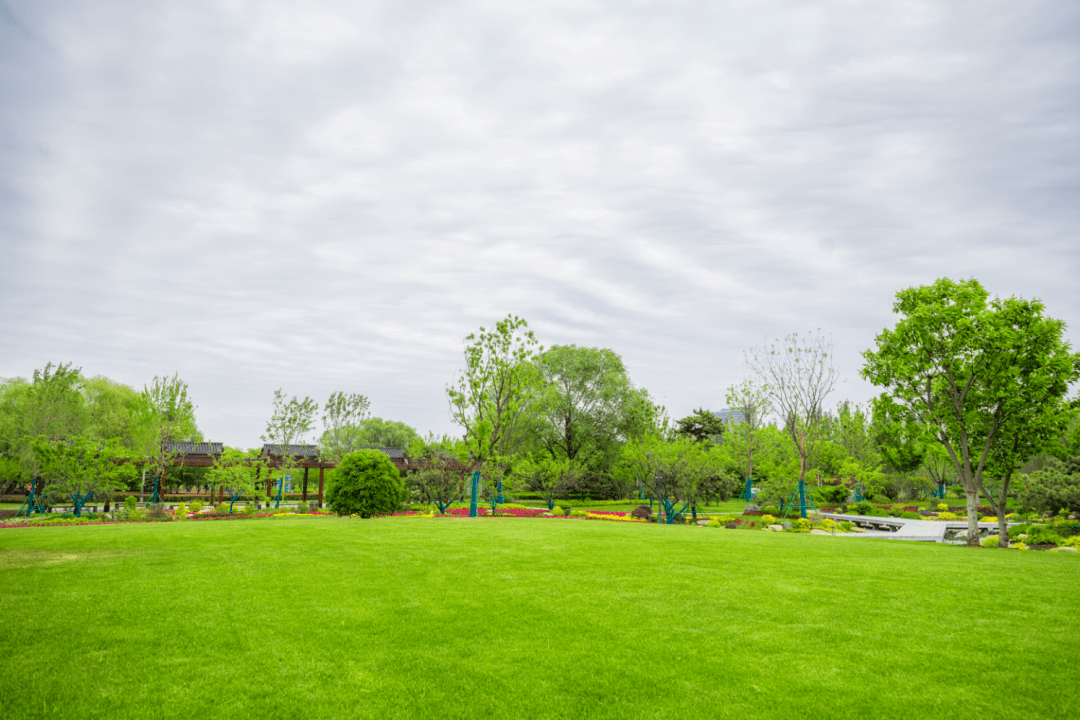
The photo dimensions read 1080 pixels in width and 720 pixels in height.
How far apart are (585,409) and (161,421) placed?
97.9ft

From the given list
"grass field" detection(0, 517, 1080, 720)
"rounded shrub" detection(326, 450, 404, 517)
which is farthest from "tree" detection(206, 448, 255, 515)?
"grass field" detection(0, 517, 1080, 720)

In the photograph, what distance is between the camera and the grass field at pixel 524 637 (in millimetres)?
4684

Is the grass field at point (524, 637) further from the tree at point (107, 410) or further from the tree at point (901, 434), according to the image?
the tree at point (107, 410)

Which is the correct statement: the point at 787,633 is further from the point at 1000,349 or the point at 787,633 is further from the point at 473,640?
the point at 1000,349

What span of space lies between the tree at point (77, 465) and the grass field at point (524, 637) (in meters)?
16.8

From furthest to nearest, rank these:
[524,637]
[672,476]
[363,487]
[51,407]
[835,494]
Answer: [835,494]
[51,407]
[672,476]
[363,487]
[524,637]

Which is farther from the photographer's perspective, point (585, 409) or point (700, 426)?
point (700, 426)

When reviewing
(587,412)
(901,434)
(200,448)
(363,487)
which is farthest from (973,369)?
(200,448)

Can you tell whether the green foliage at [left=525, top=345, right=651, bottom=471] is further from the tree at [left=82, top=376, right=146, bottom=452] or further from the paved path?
the tree at [left=82, top=376, right=146, bottom=452]

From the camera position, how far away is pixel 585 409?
48.4 metres

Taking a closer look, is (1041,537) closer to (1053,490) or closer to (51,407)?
(1053,490)

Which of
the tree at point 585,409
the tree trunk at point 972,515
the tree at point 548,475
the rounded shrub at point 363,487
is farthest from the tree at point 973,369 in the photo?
the tree at point 585,409

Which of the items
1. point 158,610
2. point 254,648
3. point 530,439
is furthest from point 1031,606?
point 530,439

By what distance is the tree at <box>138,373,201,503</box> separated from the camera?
101 ft
